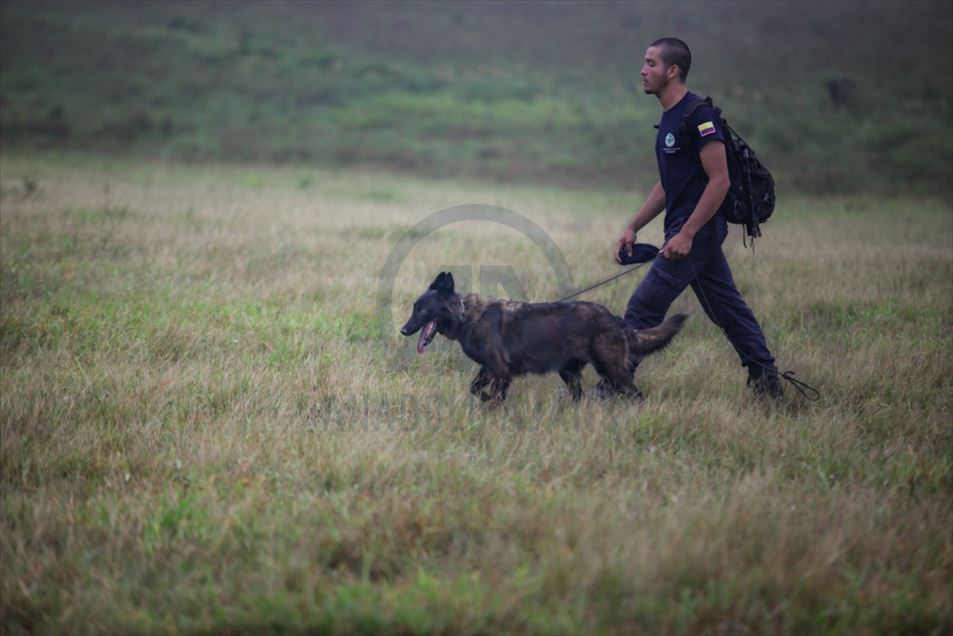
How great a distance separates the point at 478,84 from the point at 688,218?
3323cm

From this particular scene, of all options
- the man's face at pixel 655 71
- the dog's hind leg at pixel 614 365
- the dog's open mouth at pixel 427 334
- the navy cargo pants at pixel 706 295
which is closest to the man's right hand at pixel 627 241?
the navy cargo pants at pixel 706 295

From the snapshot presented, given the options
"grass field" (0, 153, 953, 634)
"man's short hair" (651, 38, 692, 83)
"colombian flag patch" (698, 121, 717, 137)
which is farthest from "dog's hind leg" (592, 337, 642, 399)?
"man's short hair" (651, 38, 692, 83)

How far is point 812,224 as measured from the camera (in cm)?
1575

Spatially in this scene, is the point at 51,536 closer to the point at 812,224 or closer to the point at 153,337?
the point at 153,337

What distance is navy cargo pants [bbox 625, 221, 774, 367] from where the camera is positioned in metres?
5.22

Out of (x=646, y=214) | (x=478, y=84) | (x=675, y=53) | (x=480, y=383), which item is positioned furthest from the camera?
(x=478, y=84)

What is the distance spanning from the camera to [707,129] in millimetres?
4914

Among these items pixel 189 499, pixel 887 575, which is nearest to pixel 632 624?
pixel 887 575

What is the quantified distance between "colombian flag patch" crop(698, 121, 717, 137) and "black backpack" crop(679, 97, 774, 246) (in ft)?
0.44

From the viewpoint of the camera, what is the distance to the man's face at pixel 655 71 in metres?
5.05

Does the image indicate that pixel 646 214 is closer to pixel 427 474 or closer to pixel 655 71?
pixel 655 71

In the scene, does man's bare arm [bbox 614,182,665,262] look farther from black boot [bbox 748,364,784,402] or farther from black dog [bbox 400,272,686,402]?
black boot [bbox 748,364,784,402]

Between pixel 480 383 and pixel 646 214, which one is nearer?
pixel 480 383

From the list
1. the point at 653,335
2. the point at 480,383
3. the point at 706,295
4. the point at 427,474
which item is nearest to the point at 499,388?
the point at 480,383
